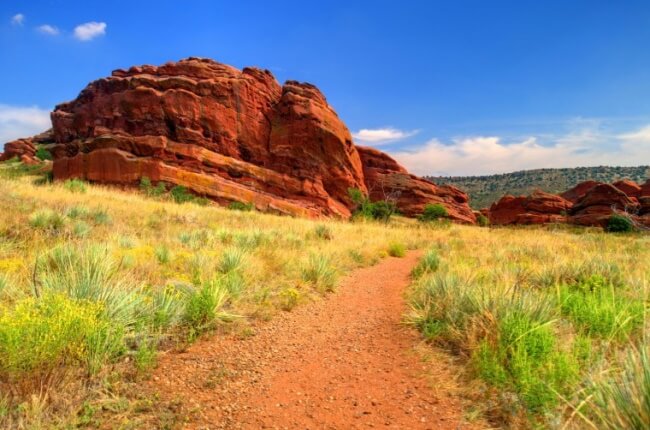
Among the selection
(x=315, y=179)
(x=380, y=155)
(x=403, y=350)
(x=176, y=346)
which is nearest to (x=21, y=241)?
(x=176, y=346)

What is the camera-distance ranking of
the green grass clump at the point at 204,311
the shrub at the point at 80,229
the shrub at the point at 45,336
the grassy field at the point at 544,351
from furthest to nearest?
1. the shrub at the point at 80,229
2. the green grass clump at the point at 204,311
3. the shrub at the point at 45,336
4. the grassy field at the point at 544,351

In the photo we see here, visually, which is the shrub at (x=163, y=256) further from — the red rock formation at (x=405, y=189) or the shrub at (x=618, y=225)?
the red rock formation at (x=405, y=189)

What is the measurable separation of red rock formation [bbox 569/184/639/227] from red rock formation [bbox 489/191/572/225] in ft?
8.04

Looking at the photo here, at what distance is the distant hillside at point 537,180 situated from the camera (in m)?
87.5

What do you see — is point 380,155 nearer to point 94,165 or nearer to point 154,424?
point 94,165

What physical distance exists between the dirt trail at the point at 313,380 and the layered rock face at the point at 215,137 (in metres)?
33.9

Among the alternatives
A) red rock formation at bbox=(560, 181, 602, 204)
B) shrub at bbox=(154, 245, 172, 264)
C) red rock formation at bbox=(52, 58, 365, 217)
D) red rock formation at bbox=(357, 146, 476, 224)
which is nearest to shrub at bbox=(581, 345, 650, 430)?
shrub at bbox=(154, 245, 172, 264)

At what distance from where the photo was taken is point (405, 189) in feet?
195

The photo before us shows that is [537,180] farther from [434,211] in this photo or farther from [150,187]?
[150,187]

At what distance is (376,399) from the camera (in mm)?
3061

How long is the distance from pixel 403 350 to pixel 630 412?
2.34 m

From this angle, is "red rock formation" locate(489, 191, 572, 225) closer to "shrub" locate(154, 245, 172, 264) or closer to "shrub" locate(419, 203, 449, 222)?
"shrub" locate(419, 203, 449, 222)

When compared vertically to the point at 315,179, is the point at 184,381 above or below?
below

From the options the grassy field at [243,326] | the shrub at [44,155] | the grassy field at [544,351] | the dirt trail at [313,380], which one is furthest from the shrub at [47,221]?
the shrub at [44,155]
